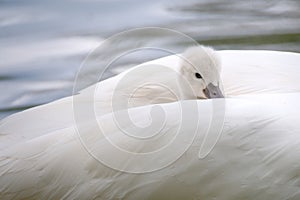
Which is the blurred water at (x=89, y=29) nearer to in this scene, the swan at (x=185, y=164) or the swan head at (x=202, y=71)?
the swan head at (x=202, y=71)

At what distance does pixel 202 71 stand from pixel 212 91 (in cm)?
24

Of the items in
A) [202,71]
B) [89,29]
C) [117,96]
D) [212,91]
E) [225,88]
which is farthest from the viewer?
[89,29]

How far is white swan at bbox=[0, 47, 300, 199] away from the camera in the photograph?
2328 millimetres

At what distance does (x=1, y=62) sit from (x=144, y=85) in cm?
156

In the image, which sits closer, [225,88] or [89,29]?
[225,88]

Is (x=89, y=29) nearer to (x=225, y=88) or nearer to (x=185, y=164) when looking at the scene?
(x=225, y=88)

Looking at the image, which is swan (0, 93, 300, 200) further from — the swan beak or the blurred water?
the blurred water

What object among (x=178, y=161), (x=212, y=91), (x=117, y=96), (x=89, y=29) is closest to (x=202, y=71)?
(x=212, y=91)

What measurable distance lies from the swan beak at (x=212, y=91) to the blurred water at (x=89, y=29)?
81cm

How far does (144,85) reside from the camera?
2.86m

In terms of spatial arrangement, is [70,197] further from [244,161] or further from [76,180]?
[244,161]

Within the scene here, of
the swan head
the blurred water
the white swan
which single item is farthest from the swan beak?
the blurred water

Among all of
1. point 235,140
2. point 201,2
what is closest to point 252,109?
point 235,140

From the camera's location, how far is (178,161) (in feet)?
7.77
